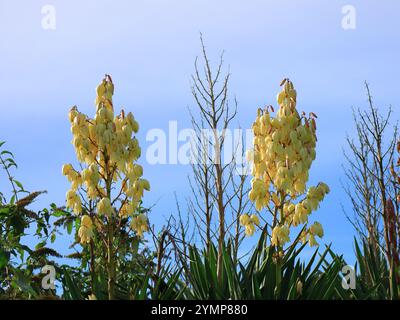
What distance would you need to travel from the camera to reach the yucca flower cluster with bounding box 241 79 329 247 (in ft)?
17.5

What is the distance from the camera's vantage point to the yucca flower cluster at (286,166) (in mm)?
5336

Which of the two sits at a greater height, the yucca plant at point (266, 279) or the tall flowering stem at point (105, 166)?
the tall flowering stem at point (105, 166)

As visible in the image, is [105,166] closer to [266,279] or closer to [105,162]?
[105,162]

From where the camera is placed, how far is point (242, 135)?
7.54 metres

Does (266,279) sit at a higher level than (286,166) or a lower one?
lower

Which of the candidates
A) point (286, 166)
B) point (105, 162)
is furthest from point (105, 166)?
point (286, 166)

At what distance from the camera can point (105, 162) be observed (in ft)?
15.8

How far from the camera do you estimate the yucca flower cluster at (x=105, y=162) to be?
15.6 feet

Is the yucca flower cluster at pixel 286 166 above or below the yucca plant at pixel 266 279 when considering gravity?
above

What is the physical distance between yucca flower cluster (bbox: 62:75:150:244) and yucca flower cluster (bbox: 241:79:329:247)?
98cm

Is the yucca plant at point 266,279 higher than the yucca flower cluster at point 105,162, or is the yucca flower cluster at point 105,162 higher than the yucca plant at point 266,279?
the yucca flower cluster at point 105,162

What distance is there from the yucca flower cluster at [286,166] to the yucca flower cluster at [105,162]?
977 millimetres

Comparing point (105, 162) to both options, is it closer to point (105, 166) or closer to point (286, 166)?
point (105, 166)

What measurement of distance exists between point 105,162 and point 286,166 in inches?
56.7
